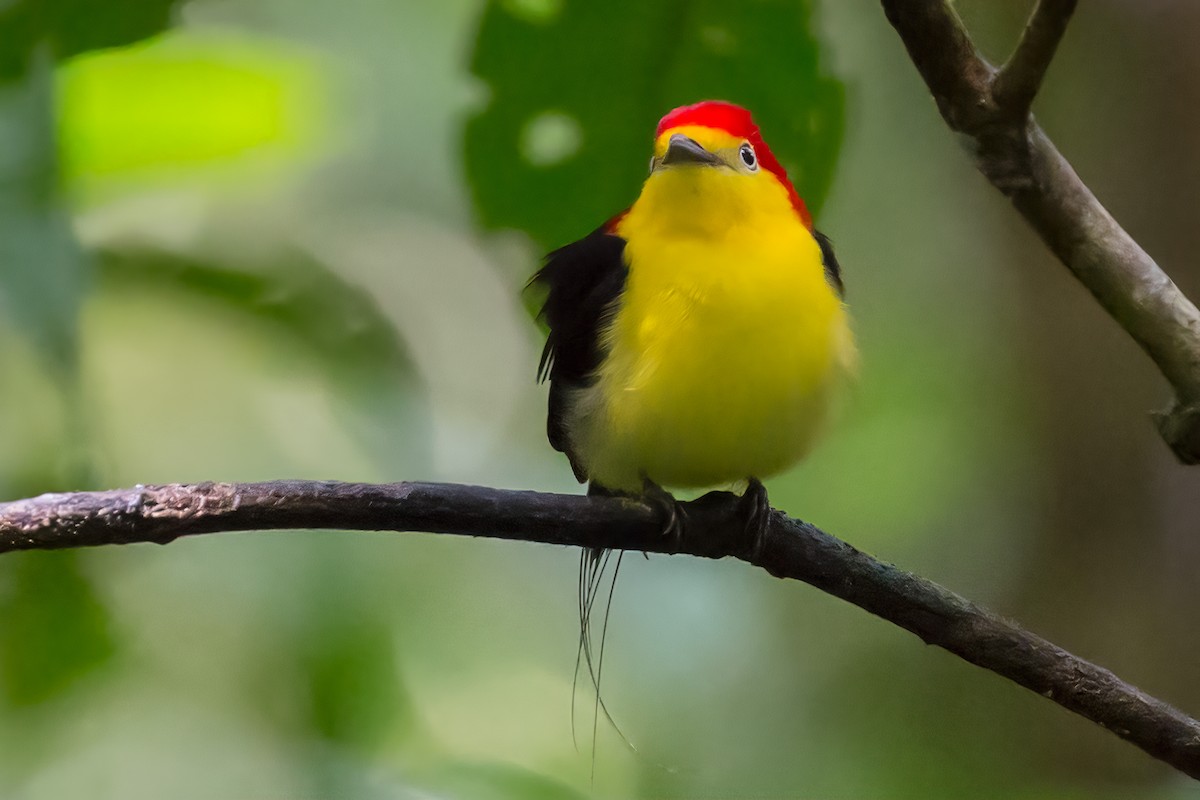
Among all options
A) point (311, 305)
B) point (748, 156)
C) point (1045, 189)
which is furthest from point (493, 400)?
point (1045, 189)

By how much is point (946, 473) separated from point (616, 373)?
6.48 feet

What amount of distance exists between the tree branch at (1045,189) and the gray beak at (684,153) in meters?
0.40

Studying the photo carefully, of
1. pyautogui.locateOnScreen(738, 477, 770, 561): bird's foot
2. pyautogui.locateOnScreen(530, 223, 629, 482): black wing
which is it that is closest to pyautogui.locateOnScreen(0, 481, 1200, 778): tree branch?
pyautogui.locateOnScreen(738, 477, 770, 561): bird's foot

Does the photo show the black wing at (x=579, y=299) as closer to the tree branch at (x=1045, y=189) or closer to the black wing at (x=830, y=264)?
the black wing at (x=830, y=264)

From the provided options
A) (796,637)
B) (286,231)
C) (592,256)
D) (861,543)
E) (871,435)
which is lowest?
(796,637)

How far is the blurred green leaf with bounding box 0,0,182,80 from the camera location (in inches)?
46.3

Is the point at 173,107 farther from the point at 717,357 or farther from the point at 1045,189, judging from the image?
the point at 1045,189

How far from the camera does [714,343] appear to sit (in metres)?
1.34

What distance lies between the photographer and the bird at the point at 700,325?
1.35 meters

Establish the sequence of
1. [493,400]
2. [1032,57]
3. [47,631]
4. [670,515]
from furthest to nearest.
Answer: [493,400] → [47,631] → [670,515] → [1032,57]

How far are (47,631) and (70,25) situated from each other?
2.49 feet

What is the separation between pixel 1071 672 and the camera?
3.94 feet

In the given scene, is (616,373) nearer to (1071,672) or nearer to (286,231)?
(1071,672)

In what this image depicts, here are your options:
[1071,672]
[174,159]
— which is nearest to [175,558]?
[174,159]
